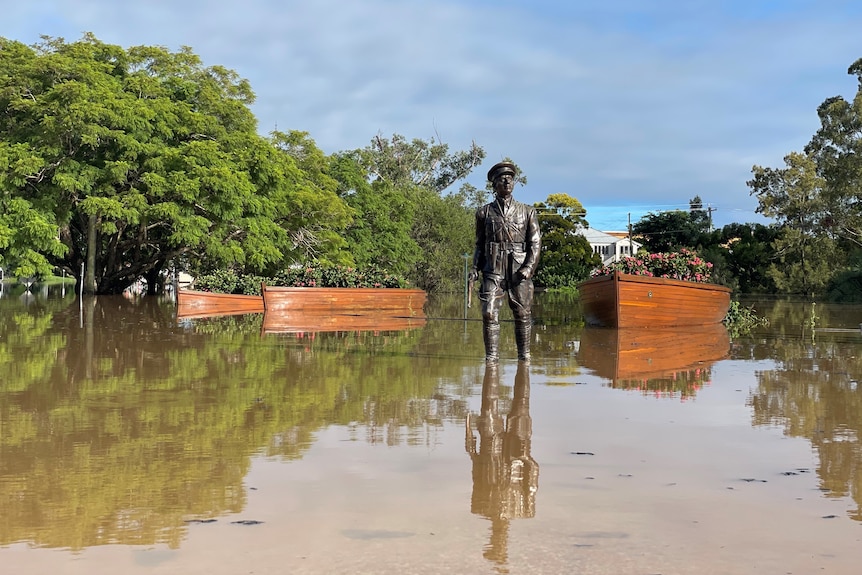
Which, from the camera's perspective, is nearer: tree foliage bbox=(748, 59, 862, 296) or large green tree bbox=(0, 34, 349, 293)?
large green tree bbox=(0, 34, 349, 293)

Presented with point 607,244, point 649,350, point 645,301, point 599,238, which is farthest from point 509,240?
point 599,238

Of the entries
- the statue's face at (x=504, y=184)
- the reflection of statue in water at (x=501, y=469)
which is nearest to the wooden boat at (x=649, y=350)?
the statue's face at (x=504, y=184)

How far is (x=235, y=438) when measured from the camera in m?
5.46

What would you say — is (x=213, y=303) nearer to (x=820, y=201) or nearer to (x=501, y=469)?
(x=501, y=469)

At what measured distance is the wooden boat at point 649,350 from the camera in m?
9.81

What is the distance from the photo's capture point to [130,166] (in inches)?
1342

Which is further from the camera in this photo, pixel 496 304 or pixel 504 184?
pixel 496 304

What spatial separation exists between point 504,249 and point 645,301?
7.52 metres

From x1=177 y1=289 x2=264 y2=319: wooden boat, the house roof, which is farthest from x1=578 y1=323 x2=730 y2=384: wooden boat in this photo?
the house roof

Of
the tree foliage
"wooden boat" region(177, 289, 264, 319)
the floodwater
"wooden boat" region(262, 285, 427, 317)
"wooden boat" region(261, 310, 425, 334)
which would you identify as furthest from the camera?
the tree foliage

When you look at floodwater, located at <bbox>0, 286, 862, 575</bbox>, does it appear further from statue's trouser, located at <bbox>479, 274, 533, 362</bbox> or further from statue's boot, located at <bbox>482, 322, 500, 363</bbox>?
statue's trouser, located at <bbox>479, 274, 533, 362</bbox>

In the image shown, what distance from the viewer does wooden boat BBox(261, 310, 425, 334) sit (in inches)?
657

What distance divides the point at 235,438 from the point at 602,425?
254 centimetres

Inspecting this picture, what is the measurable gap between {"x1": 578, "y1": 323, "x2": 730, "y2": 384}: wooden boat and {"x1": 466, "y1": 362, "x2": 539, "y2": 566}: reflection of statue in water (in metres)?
2.77
